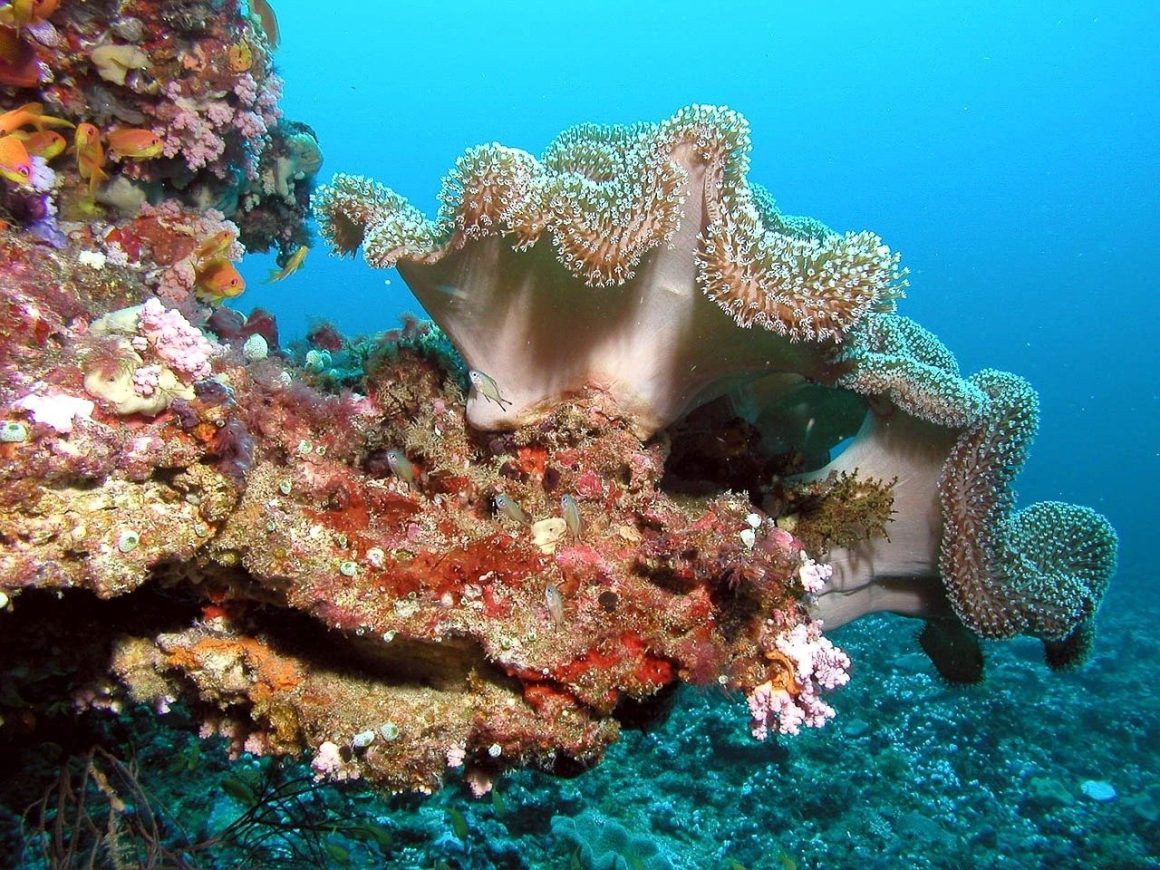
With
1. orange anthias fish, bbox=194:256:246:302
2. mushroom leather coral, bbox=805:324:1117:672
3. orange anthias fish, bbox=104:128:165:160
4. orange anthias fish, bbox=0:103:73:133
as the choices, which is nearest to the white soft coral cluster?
mushroom leather coral, bbox=805:324:1117:672

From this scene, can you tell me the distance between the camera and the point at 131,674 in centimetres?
291

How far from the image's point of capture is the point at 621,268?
282 centimetres

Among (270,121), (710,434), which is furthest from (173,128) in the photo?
(710,434)

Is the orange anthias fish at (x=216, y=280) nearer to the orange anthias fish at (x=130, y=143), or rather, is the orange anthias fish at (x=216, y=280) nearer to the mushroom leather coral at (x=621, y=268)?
the orange anthias fish at (x=130, y=143)

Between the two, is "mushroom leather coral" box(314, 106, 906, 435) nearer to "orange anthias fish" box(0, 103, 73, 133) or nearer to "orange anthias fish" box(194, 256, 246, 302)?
"orange anthias fish" box(194, 256, 246, 302)

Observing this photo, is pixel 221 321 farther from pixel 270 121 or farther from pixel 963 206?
pixel 963 206

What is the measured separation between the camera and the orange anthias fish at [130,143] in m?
3.98

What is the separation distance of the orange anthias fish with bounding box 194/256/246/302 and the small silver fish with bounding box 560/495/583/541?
2752 millimetres

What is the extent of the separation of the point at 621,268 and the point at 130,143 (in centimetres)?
320

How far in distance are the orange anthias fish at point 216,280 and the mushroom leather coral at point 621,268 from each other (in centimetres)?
111

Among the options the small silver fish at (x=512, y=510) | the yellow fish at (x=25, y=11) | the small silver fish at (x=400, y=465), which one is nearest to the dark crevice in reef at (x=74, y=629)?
the small silver fish at (x=400, y=465)

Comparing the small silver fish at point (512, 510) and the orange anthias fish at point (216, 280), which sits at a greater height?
the orange anthias fish at point (216, 280)

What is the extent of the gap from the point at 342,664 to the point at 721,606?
63.5 inches

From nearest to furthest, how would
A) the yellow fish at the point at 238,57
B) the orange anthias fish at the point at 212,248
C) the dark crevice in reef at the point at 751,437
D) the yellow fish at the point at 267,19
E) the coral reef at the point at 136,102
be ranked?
the coral reef at the point at 136,102 < the dark crevice in reef at the point at 751,437 < the orange anthias fish at the point at 212,248 < the yellow fish at the point at 238,57 < the yellow fish at the point at 267,19
